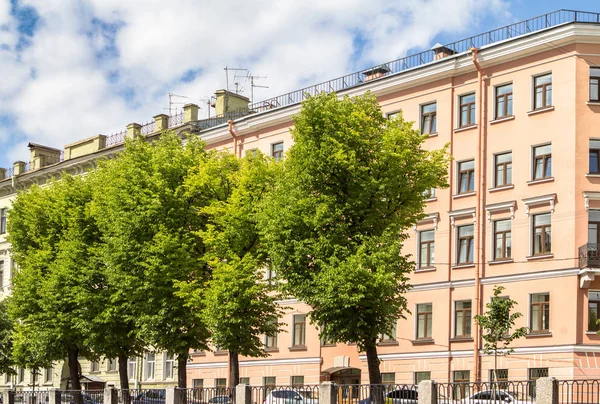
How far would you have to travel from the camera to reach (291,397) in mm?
29031

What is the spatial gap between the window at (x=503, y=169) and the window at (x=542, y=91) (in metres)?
2.32

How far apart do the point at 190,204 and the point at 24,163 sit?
35.0 meters

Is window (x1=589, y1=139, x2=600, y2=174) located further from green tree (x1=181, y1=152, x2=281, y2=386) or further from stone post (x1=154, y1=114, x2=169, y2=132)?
stone post (x1=154, y1=114, x2=169, y2=132)

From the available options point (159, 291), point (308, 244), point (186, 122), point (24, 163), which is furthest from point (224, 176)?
point (24, 163)

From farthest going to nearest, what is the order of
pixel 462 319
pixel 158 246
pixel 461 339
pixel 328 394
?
pixel 462 319 < pixel 461 339 < pixel 158 246 < pixel 328 394

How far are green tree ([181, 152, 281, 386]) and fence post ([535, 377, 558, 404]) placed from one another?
15129 millimetres

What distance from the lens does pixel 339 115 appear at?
113 feet

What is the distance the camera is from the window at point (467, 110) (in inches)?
1666

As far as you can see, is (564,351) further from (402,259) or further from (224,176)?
Answer: (224,176)

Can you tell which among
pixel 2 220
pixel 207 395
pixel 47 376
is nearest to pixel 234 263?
pixel 207 395

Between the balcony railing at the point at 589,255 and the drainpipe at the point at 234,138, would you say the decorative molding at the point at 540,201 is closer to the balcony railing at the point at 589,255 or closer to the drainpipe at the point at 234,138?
the balcony railing at the point at 589,255

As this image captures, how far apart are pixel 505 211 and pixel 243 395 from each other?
15239mm

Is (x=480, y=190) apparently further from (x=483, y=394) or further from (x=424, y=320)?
(x=483, y=394)

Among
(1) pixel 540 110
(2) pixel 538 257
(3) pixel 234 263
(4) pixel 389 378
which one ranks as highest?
(1) pixel 540 110
